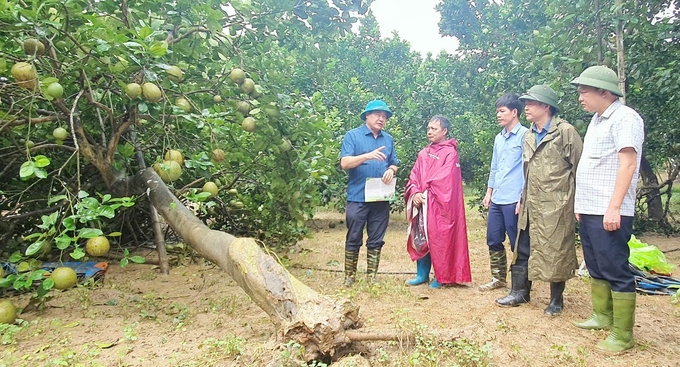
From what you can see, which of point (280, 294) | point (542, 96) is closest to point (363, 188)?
point (542, 96)

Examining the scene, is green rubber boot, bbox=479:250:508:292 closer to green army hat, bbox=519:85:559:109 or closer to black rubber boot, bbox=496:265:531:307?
black rubber boot, bbox=496:265:531:307

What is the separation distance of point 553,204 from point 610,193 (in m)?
0.50

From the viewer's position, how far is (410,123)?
10.0 metres

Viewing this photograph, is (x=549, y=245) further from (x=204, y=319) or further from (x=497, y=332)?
(x=204, y=319)

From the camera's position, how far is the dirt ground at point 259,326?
2.55 m

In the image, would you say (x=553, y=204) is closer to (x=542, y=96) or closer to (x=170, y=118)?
(x=542, y=96)

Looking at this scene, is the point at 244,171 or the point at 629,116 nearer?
the point at 629,116

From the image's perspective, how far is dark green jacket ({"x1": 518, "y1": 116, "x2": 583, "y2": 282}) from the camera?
318 cm

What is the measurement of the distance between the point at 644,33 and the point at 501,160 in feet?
7.80

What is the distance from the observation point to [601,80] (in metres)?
2.82

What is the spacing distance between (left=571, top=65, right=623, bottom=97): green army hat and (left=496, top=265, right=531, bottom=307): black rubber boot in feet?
4.76

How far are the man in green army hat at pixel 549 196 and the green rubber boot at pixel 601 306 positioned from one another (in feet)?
0.77

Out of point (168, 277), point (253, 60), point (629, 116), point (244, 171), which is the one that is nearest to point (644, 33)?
point (629, 116)

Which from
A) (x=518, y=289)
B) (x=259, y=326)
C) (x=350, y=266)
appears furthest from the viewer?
(x=350, y=266)
